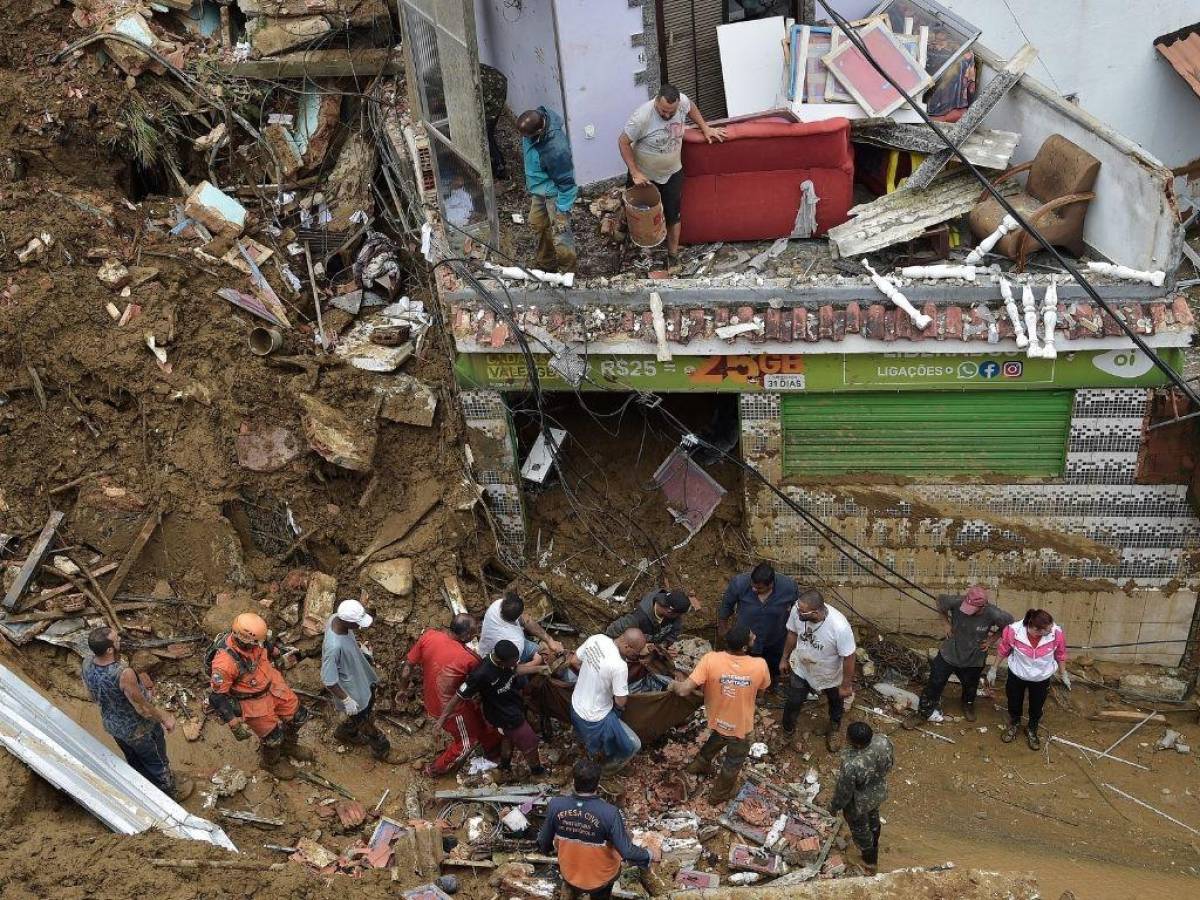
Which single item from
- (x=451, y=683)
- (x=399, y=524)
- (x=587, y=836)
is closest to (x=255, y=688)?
(x=451, y=683)

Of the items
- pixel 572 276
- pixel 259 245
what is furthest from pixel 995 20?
pixel 259 245

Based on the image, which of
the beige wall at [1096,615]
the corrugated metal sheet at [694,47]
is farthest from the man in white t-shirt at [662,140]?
the beige wall at [1096,615]

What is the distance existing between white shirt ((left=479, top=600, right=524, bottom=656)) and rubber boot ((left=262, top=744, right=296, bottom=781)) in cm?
168

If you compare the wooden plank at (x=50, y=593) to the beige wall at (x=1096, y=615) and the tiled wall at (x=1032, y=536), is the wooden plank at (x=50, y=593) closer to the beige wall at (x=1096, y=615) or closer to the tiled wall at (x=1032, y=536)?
the tiled wall at (x=1032, y=536)

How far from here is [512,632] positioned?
28.7 ft

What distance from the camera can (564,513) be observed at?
11.2m

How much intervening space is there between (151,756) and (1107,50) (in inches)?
386

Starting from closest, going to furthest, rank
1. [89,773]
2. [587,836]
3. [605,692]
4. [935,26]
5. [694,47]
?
[587,836] < [89,773] < [605,692] < [935,26] < [694,47]

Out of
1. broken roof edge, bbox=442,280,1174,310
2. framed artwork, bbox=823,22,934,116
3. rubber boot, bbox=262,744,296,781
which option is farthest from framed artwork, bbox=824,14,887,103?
rubber boot, bbox=262,744,296,781

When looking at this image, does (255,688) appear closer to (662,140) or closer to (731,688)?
(731,688)

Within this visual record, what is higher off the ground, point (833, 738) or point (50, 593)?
point (50, 593)

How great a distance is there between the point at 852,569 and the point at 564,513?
107 inches

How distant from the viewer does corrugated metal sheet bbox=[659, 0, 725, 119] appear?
10.4 metres

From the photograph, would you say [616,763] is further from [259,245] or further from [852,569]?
[259,245]
